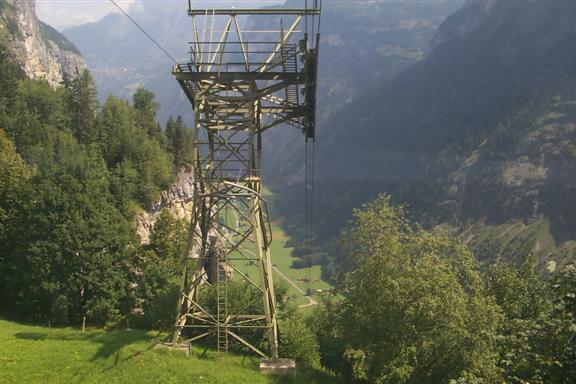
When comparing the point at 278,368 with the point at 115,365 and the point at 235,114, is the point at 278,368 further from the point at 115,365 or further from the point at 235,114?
the point at 235,114

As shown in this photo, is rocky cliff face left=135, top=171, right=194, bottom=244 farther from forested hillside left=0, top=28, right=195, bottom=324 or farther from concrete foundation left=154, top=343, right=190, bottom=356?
concrete foundation left=154, top=343, right=190, bottom=356

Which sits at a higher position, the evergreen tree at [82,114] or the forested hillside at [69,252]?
the evergreen tree at [82,114]

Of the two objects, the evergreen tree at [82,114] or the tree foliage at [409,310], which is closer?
the tree foliage at [409,310]

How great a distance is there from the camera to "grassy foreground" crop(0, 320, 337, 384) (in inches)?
865

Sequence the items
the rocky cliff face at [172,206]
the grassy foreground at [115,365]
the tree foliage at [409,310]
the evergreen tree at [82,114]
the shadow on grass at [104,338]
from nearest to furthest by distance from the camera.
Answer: the grassy foreground at [115,365] < the shadow on grass at [104,338] < the tree foliage at [409,310] < the rocky cliff face at [172,206] < the evergreen tree at [82,114]

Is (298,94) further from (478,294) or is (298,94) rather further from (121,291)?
(121,291)

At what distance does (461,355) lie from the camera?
25359mm

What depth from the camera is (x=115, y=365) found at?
74.8 ft

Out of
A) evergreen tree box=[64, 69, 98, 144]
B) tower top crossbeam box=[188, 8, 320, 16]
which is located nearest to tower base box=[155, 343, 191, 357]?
tower top crossbeam box=[188, 8, 320, 16]

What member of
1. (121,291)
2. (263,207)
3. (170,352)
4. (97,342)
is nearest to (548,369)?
(263,207)

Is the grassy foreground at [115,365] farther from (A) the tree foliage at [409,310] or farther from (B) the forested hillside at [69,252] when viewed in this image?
(B) the forested hillside at [69,252]

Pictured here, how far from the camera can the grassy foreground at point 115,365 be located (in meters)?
22.0

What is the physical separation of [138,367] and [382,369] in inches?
442

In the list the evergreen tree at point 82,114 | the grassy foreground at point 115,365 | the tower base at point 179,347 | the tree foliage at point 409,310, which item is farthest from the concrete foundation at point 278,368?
the evergreen tree at point 82,114
